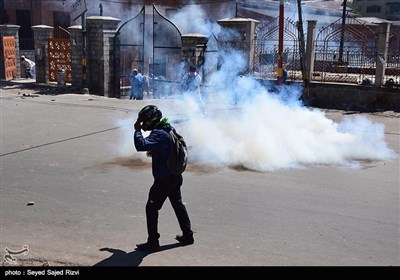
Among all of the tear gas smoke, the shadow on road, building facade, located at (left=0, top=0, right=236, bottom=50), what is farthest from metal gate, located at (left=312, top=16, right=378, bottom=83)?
the shadow on road

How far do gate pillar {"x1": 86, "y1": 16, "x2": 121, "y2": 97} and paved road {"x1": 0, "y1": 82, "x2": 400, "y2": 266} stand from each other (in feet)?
29.2

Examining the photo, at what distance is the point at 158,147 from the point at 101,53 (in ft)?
48.3

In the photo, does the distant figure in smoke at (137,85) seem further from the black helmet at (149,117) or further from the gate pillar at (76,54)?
the black helmet at (149,117)

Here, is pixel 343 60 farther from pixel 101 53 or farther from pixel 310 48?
pixel 101 53

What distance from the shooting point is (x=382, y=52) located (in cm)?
1619

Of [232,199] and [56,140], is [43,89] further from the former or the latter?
[232,199]

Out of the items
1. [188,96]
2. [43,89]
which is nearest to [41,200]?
[188,96]

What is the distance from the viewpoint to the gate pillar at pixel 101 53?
18328 millimetres

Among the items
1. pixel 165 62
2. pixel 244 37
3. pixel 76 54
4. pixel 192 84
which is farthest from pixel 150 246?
pixel 165 62

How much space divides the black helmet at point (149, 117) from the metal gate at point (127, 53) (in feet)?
47.1

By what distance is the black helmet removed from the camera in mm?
4707

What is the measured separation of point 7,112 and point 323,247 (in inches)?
467

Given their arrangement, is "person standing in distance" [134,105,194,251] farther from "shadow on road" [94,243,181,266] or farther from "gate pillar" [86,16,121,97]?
"gate pillar" [86,16,121,97]

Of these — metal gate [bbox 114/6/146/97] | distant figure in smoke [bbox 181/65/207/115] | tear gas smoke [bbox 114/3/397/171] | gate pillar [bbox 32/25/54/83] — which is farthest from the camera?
gate pillar [bbox 32/25/54/83]
